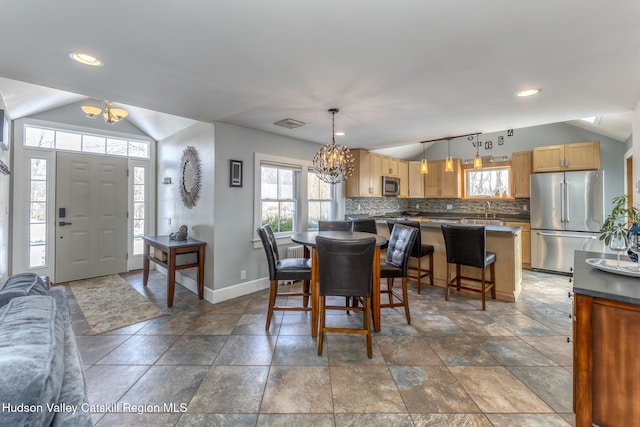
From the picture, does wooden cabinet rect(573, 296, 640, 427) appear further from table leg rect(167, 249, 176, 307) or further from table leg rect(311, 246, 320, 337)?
table leg rect(167, 249, 176, 307)

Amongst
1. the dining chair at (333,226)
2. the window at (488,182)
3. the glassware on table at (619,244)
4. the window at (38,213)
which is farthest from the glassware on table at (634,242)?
the window at (38,213)

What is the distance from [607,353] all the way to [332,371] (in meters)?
1.57

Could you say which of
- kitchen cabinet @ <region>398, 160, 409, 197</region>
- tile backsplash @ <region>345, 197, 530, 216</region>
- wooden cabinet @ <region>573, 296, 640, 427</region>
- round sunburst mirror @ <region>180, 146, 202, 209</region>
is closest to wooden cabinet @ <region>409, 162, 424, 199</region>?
kitchen cabinet @ <region>398, 160, 409, 197</region>

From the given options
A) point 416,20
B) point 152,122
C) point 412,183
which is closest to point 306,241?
point 416,20

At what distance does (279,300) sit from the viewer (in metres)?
3.54

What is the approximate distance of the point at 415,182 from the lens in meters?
6.63

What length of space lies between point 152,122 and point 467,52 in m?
4.53

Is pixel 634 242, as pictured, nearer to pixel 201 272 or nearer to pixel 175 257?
pixel 201 272

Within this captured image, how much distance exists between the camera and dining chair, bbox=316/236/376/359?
2191 mm

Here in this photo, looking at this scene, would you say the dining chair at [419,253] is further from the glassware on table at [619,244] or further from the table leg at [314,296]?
the glassware on table at [619,244]

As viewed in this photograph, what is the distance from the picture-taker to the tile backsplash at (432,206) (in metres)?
5.65

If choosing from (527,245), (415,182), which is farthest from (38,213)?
(527,245)

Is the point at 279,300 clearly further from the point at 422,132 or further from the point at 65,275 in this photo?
the point at 65,275

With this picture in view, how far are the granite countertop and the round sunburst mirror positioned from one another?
12.5 feet
